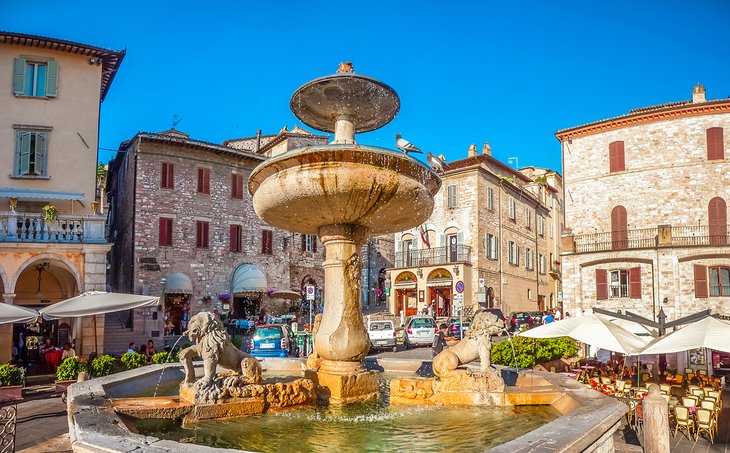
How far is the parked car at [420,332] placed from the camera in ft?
79.5

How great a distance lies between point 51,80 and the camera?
2314 centimetres

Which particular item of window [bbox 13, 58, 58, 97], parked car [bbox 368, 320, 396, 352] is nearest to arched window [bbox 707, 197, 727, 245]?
parked car [bbox 368, 320, 396, 352]

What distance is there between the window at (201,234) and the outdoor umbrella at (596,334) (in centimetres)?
2342

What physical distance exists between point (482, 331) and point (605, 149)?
27121 millimetres

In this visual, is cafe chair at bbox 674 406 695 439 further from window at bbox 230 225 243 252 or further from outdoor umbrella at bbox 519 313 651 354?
window at bbox 230 225 243 252

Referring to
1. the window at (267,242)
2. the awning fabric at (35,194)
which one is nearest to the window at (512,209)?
the window at (267,242)

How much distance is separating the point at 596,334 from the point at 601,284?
20474 millimetres

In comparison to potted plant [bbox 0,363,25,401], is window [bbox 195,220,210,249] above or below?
above

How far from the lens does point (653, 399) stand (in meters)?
6.00

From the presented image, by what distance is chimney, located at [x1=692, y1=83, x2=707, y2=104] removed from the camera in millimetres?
31562

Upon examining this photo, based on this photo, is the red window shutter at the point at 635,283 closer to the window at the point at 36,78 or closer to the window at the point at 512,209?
the window at the point at 512,209

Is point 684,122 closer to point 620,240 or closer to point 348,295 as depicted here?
point 620,240

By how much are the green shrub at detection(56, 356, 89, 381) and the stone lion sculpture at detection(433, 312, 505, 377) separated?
8538mm

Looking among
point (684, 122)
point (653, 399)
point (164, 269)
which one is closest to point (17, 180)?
point (164, 269)
